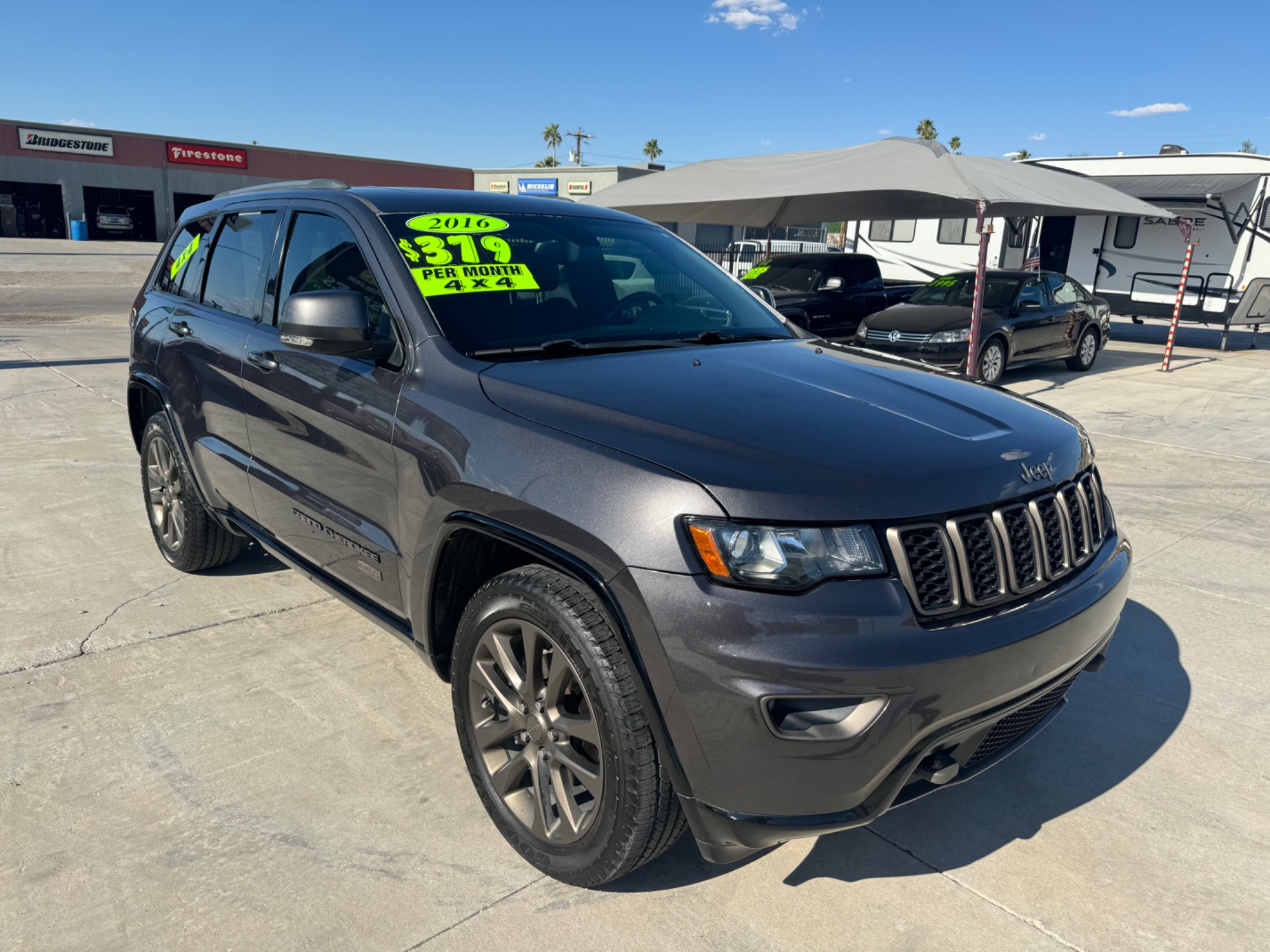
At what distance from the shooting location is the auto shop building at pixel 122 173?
40094mm

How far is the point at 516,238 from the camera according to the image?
3260 mm

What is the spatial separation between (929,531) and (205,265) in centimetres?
352

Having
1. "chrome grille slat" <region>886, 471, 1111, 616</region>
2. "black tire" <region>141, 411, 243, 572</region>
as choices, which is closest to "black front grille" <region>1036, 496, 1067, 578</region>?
"chrome grille slat" <region>886, 471, 1111, 616</region>

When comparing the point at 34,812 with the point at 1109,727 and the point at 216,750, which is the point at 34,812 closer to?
the point at 216,750

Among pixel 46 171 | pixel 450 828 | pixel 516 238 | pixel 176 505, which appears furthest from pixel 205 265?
pixel 46 171

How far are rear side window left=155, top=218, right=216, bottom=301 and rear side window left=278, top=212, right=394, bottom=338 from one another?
100 cm

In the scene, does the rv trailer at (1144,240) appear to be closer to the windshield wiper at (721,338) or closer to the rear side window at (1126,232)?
the rear side window at (1126,232)

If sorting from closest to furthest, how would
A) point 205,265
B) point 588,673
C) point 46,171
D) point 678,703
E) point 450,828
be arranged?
point 678,703, point 588,673, point 450,828, point 205,265, point 46,171

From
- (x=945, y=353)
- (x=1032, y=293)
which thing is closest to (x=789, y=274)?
(x=1032, y=293)

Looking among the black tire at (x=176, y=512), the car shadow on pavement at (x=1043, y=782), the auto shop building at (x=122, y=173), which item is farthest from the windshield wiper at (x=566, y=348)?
the auto shop building at (x=122, y=173)

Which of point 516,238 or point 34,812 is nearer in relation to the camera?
point 34,812

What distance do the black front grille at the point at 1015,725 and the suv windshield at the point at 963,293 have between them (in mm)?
10453

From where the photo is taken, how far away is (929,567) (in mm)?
2088

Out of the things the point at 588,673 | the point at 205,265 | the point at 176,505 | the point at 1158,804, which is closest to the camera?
the point at 588,673
